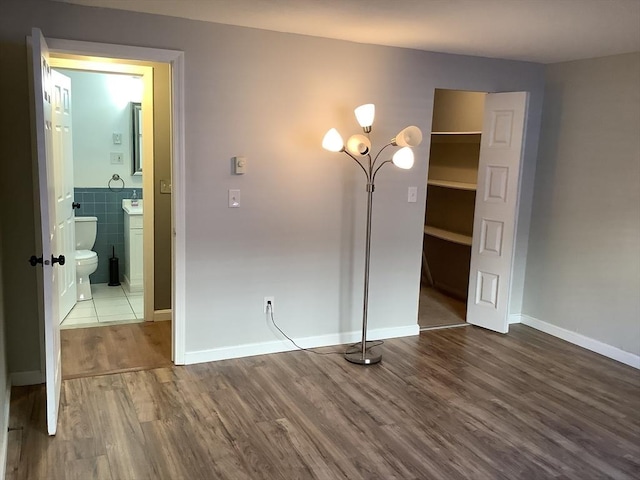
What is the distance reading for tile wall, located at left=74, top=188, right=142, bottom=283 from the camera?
5.52m

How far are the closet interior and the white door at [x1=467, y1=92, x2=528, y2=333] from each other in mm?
390

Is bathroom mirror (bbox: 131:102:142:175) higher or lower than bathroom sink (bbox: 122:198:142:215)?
higher

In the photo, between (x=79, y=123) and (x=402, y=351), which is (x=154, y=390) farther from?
(x=79, y=123)

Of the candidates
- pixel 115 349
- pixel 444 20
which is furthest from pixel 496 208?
pixel 115 349

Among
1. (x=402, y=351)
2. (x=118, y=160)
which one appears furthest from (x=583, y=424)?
(x=118, y=160)

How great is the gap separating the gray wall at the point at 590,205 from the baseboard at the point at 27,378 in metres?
3.83

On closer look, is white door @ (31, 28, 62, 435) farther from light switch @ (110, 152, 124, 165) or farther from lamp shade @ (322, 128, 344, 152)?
light switch @ (110, 152, 124, 165)

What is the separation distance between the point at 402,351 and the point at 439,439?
48.4 inches

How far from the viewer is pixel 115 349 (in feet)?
12.8

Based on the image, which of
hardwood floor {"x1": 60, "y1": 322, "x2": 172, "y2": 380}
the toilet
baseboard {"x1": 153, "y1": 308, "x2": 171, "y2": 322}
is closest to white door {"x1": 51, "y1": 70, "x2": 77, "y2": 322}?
the toilet

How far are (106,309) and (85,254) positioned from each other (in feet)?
2.21

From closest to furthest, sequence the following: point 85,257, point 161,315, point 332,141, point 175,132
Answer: point 175,132 → point 332,141 → point 161,315 → point 85,257

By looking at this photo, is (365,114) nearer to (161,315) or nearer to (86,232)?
(161,315)

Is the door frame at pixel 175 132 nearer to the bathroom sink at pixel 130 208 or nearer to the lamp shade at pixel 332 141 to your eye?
the lamp shade at pixel 332 141
